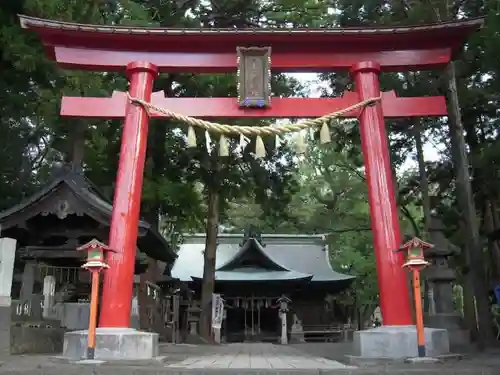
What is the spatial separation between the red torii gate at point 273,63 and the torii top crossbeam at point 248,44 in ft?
0.05

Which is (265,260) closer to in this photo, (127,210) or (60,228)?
(60,228)

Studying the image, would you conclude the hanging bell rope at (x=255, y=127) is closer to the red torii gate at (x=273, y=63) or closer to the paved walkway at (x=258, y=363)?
the red torii gate at (x=273, y=63)

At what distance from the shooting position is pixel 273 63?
8477 millimetres

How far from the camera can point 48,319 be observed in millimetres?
9922

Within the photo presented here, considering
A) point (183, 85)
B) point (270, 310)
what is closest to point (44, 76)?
point (183, 85)

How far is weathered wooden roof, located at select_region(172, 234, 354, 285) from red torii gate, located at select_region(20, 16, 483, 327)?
1451 cm

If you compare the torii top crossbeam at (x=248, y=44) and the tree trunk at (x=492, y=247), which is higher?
the torii top crossbeam at (x=248, y=44)

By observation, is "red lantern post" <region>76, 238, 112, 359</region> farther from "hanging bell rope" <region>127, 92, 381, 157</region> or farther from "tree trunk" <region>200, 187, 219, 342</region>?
"tree trunk" <region>200, 187, 219, 342</region>

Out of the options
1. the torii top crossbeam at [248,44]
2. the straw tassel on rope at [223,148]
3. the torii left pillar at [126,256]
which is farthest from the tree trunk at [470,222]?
the torii left pillar at [126,256]

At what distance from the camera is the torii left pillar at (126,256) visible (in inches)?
257

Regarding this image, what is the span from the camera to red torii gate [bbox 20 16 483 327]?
7.64 m

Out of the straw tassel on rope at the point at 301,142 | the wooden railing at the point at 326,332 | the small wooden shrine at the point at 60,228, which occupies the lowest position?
the wooden railing at the point at 326,332

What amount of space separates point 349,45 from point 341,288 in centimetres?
1685

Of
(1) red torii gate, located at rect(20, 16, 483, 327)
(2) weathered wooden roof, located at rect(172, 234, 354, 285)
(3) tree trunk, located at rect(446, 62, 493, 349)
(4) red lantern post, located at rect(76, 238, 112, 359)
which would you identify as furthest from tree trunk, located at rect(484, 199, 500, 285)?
(4) red lantern post, located at rect(76, 238, 112, 359)
